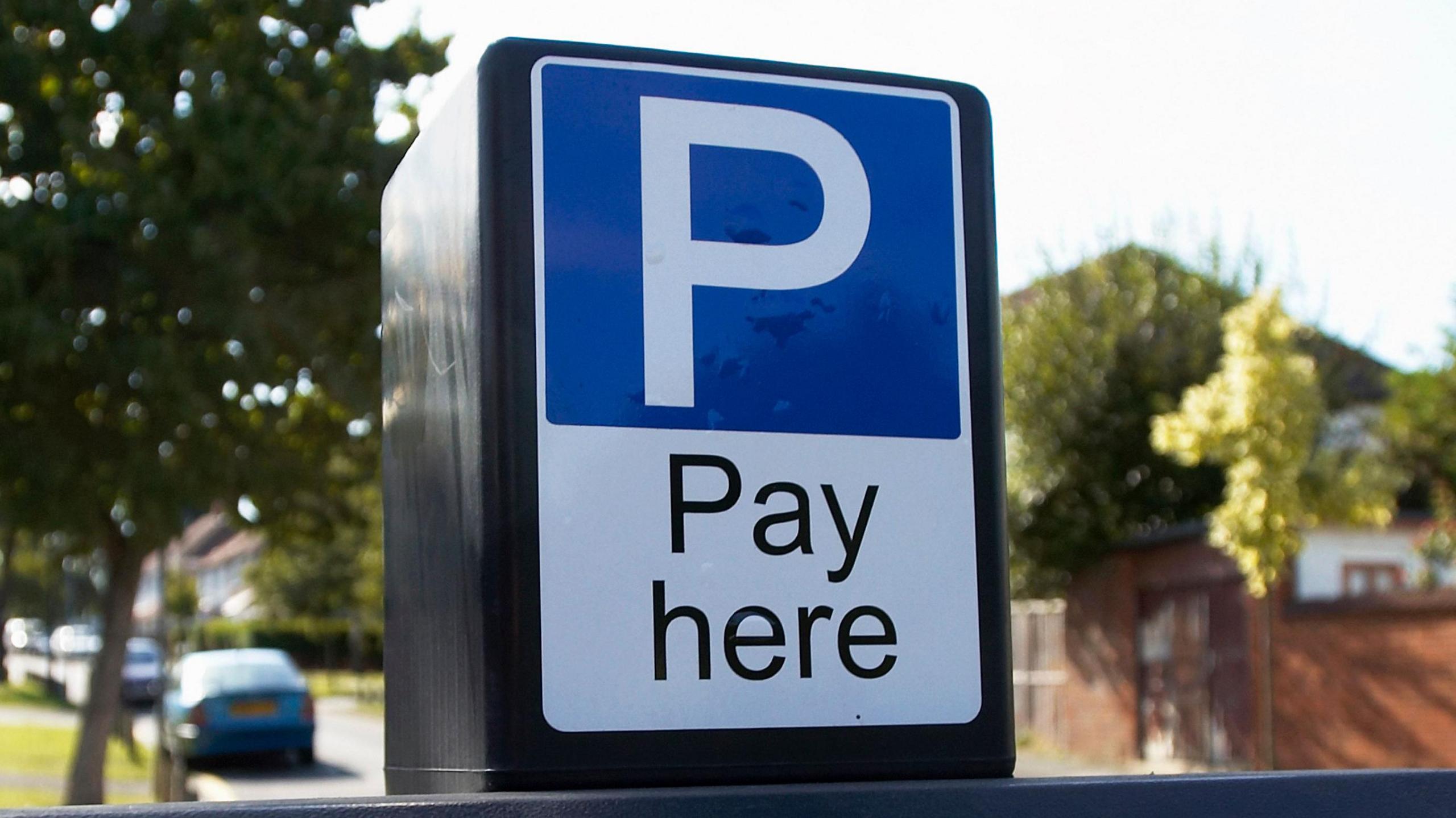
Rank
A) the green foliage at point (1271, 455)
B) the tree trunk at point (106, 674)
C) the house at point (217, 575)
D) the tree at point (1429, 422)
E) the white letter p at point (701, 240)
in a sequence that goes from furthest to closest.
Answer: the house at point (217, 575)
the tree at point (1429, 422)
the green foliage at point (1271, 455)
the tree trunk at point (106, 674)
the white letter p at point (701, 240)

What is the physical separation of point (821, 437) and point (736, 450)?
0.11 m

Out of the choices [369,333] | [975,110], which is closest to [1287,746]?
[369,333]

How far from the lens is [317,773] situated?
1856 cm

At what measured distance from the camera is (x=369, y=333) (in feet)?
37.4

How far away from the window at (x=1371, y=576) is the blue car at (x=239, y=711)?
12.5m

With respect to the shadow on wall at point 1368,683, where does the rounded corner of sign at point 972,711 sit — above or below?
above

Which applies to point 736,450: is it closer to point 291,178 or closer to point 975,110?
point 975,110

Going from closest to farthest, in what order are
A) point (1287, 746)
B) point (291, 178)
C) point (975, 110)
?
point (975, 110)
point (291, 178)
point (1287, 746)

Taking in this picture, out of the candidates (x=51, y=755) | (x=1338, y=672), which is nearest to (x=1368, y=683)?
(x=1338, y=672)

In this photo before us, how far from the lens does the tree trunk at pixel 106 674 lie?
40.8 ft

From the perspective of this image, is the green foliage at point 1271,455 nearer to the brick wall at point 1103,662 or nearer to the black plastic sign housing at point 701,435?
the brick wall at point 1103,662

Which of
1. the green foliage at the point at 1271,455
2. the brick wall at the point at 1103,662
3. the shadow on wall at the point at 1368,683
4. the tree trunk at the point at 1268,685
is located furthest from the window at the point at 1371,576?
the brick wall at the point at 1103,662

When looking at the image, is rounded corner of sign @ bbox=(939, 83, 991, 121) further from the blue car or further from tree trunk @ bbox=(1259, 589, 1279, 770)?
the blue car

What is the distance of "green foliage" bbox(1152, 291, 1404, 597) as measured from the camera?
14.3 m
